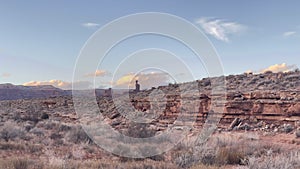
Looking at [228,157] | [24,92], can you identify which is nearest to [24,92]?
[24,92]

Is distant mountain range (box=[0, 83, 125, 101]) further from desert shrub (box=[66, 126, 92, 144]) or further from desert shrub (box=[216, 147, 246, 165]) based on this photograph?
desert shrub (box=[216, 147, 246, 165])

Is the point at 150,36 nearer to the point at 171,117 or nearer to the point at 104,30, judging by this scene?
the point at 104,30

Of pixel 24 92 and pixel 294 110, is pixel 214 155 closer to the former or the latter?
pixel 294 110

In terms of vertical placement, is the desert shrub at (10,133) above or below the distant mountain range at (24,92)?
below

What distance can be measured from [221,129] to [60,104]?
3118 cm

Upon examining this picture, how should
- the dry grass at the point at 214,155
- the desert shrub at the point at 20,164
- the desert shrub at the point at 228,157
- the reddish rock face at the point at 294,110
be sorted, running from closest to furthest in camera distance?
the desert shrub at the point at 20,164 → the dry grass at the point at 214,155 → the desert shrub at the point at 228,157 → the reddish rock face at the point at 294,110

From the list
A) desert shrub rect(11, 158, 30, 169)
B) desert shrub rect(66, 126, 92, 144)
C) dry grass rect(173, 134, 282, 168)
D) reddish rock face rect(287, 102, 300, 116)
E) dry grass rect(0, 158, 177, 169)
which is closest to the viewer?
dry grass rect(0, 158, 177, 169)

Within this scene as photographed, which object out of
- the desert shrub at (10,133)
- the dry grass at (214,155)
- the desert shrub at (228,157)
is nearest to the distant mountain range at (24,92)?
the desert shrub at (10,133)

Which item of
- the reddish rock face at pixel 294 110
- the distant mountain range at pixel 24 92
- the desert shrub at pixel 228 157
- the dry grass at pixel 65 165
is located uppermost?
the distant mountain range at pixel 24 92

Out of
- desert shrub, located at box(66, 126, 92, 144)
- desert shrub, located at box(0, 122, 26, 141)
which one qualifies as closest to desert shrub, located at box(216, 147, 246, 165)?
desert shrub, located at box(66, 126, 92, 144)

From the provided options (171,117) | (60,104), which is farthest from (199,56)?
(60,104)

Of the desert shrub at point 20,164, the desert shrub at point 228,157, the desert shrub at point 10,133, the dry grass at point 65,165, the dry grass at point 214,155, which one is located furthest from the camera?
the desert shrub at point 10,133

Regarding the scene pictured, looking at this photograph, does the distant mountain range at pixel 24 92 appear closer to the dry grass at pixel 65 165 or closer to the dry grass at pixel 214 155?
the dry grass at pixel 214 155

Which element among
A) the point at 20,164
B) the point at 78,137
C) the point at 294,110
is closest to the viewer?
the point at 20,164
